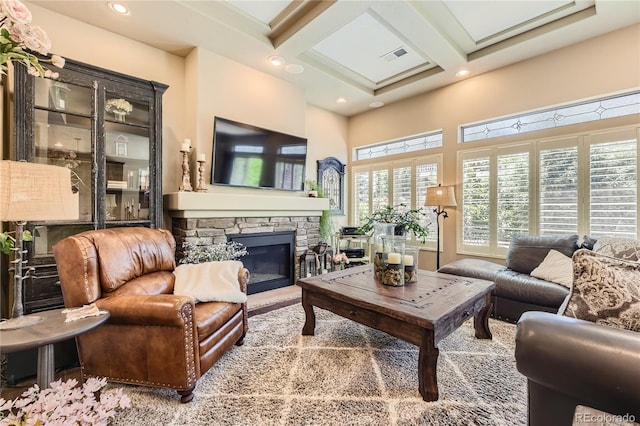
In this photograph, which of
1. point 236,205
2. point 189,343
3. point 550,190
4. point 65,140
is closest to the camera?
point 189,343

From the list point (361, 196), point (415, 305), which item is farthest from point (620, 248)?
point (361, 196)

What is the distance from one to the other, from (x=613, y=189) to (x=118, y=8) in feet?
17.7

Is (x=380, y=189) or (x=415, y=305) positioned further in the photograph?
(x=380, y=189)

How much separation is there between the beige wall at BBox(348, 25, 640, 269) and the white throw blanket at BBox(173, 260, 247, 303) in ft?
11.0

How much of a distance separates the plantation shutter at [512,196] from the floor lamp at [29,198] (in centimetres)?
443

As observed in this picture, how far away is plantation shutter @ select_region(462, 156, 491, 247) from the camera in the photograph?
3918 millimetres

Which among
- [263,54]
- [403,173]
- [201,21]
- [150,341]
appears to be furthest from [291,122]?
[150,341]

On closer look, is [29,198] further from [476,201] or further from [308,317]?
[476,201]

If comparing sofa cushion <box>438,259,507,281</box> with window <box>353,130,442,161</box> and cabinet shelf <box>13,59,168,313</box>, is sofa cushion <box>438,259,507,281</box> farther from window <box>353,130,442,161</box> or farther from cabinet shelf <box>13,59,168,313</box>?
cabinet shelf <box>13,59,168,313</box>

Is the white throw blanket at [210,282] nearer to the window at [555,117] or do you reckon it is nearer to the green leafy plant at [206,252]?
the green leafy plant at [206,252]

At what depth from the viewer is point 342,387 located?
182cm

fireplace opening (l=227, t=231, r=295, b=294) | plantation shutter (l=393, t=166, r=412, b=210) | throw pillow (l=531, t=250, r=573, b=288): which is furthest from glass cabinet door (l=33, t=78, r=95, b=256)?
throw pillow (l=531, t=250, r=573, b=288)

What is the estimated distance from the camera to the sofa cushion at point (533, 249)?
2.97 metres

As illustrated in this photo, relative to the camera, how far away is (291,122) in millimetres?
4309
